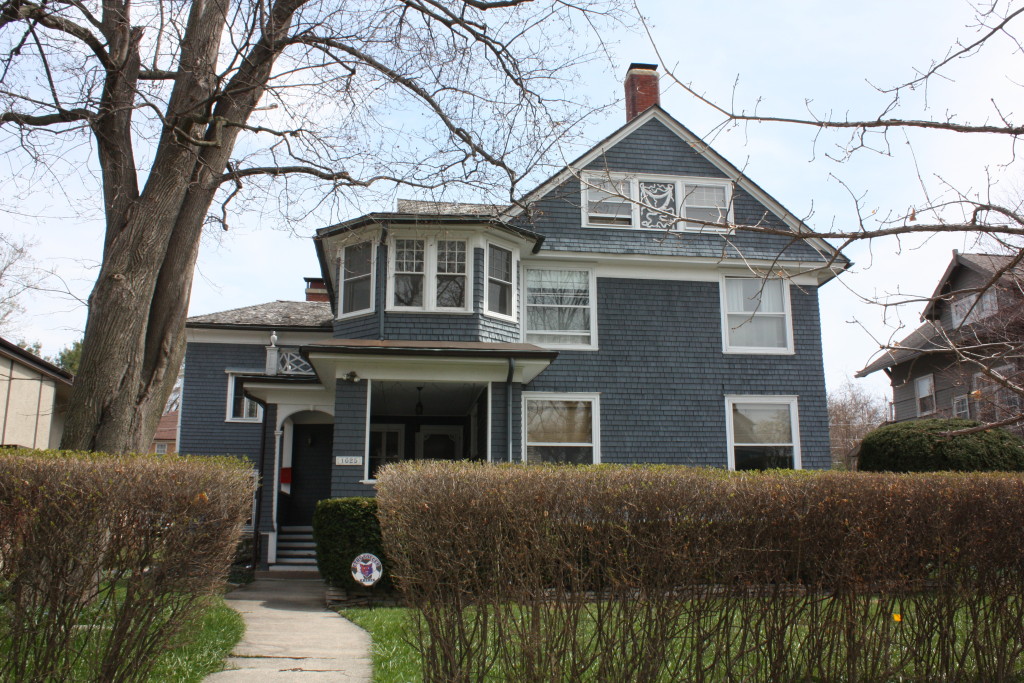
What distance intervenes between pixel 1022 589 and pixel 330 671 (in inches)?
217

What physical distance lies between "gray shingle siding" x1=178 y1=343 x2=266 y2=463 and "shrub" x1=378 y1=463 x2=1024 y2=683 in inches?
612

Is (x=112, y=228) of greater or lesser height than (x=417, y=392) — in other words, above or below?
above

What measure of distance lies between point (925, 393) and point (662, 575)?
2490cm

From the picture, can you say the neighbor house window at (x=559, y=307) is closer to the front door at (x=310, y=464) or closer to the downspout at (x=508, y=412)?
the downspout at (x=508, y=412)

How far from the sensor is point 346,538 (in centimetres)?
1101

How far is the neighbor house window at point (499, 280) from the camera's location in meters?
15.1

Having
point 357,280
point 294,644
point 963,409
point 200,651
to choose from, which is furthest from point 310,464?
point 963,409

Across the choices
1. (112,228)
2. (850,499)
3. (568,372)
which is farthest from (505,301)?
(850,499)

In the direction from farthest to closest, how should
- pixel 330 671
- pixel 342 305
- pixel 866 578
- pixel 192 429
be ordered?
pixel 192 429, pixel 342 305, pixel 330 671, pixel 866 578

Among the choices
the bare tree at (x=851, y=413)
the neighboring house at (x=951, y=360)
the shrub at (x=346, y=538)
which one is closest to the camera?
the shrub at (x=346, y=538)

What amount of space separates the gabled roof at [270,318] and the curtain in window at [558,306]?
6523 mm

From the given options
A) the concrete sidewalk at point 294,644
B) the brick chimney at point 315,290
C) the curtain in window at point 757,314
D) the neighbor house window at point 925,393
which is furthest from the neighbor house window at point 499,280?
the neighbor house window at point 925,393

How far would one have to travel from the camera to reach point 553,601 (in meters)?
5.20

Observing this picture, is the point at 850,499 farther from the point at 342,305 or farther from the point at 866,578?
the point at 342,305
